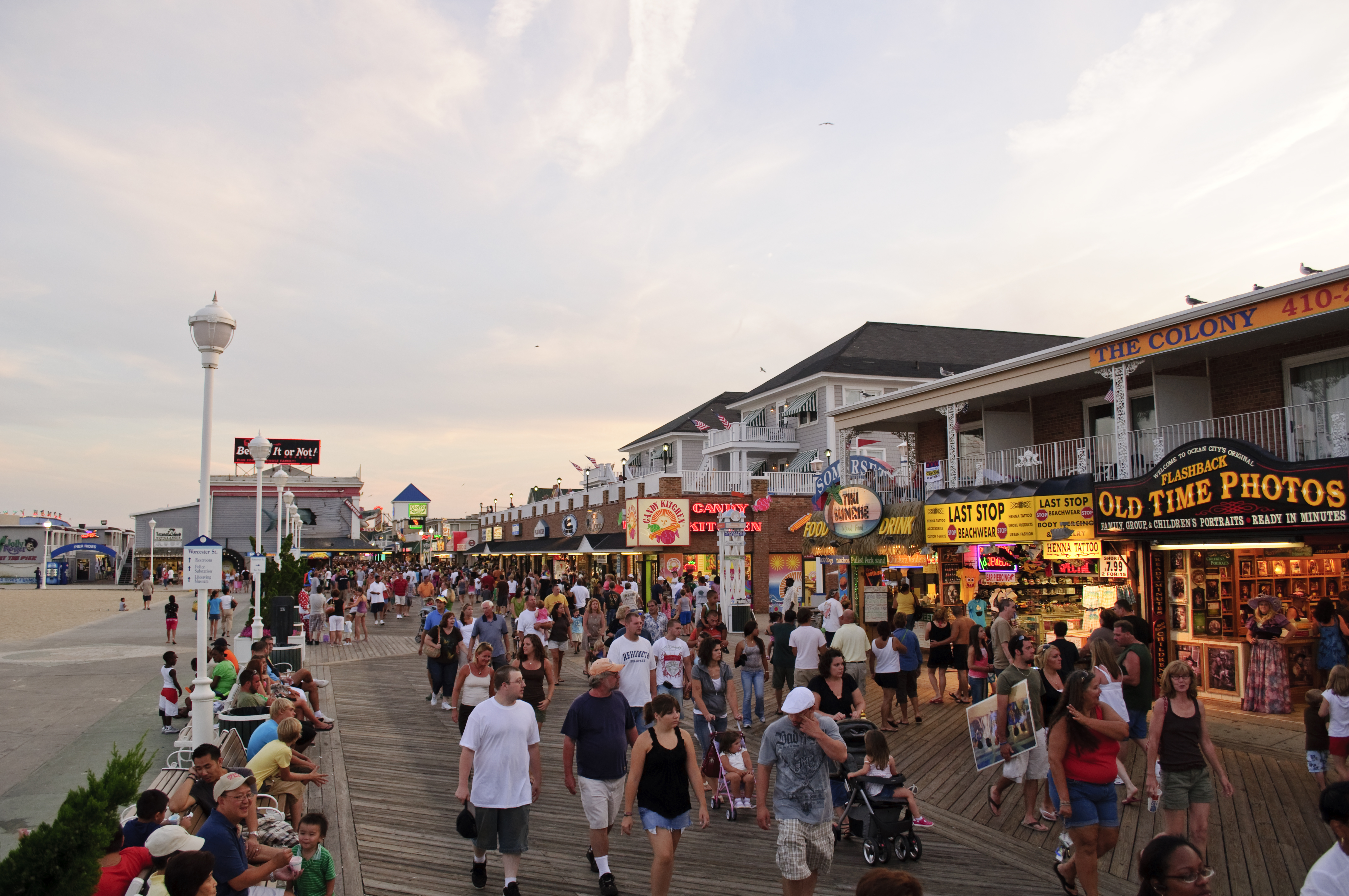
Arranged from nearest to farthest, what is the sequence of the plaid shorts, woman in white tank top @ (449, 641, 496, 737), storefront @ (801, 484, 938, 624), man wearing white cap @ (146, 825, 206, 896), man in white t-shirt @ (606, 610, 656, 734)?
man wearing white cap @ (146, 825, 206, 896)
the plaid shorts
woman in white tank top @ (449, 641, 496, 737)
man in white t-shirt @ (606, 610, 656, 734)
storefront @ (801, 484, 938, 624)

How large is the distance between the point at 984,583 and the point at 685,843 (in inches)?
546

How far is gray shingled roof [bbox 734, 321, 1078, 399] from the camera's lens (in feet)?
113

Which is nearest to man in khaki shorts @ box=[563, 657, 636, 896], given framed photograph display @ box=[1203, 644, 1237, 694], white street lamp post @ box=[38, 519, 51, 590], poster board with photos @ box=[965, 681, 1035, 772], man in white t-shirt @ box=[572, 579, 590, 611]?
poster board with photos @ box=[965, 681, 1035, 772]

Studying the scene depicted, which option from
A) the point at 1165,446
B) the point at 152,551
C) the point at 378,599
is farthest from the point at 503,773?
the point at 152,551

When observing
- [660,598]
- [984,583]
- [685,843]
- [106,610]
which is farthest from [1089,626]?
[106,610]

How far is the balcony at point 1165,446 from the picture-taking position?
1350 cm

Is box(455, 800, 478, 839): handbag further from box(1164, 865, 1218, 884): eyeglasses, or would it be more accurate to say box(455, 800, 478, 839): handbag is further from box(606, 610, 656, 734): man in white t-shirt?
box(1164, 865, 1218, 884): eyeglasses

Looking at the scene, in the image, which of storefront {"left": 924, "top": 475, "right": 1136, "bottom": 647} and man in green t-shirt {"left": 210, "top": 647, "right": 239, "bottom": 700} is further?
storefront {"left": 924, "top": 475, "right": 1136, "bottom": 647}

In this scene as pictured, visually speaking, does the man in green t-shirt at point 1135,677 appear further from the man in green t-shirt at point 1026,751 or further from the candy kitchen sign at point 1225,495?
the candy kitchen sign at point 1225,495

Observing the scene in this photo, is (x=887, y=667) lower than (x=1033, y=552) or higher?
lower

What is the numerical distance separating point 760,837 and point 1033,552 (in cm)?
1234

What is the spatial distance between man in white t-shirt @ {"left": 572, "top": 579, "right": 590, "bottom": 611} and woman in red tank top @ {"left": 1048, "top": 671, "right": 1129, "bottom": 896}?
16.2m

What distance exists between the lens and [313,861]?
5.37m

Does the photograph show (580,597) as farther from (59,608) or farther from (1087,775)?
(59,608)
